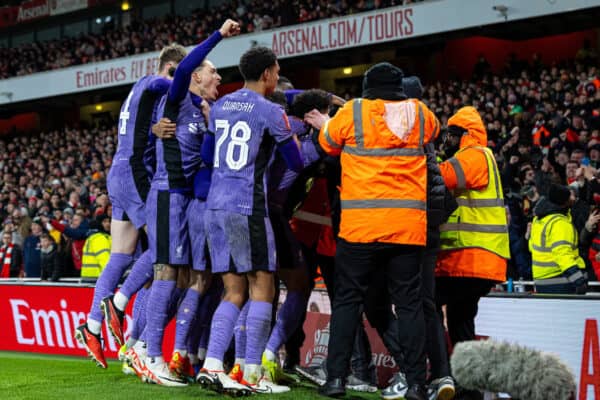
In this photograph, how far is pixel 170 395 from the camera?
5.35 metres

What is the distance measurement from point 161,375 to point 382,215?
203 cm

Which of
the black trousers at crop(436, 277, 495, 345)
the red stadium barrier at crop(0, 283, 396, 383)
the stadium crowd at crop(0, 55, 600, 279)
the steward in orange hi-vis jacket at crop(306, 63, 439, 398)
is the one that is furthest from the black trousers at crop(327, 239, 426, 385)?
the stadium crowd at crop(0, 55, 600, 279)

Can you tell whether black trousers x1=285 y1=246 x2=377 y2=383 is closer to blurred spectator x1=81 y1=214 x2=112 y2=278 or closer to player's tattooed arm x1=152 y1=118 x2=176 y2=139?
player's tattooed arm x1=152 y1=118 x2=176 y2=139

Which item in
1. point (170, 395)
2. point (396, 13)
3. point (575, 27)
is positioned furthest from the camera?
point (575, 27)

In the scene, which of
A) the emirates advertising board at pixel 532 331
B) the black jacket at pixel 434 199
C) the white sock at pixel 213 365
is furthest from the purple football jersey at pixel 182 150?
the emirates advertising board at pixel 532 331

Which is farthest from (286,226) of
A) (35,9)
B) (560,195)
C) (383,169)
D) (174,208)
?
(35,9)

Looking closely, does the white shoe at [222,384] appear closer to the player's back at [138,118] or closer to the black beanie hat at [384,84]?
the black beanie hat at [384,84]

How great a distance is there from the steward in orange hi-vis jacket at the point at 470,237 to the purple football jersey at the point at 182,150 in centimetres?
177

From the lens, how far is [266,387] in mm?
5359

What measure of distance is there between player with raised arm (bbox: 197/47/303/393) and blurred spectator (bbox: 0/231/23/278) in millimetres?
12191

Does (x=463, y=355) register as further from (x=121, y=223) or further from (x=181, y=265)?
(x=121, y=223)

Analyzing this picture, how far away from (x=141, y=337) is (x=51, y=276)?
7.37 meters

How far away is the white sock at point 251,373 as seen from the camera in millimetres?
5305

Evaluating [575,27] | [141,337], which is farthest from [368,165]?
[575,27]
